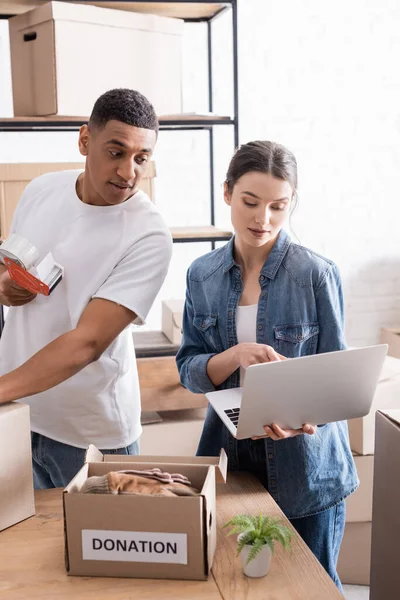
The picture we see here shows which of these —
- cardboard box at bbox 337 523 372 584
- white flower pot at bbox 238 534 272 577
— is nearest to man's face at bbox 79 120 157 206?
white flower pot at bbox 238 534 272 577

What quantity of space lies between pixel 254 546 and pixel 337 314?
61 cm

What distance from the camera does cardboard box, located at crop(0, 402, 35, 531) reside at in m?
1.26

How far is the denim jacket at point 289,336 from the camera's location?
1.56 metres

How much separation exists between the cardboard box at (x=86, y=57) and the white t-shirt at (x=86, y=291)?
2.99ft

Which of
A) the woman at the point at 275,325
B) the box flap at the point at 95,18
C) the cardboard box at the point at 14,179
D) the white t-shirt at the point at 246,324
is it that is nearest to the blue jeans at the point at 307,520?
the woman at the point at 275,325

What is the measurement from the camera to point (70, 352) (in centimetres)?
144

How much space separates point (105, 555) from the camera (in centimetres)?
113

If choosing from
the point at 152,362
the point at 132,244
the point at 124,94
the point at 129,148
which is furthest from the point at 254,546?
the point at 152,362

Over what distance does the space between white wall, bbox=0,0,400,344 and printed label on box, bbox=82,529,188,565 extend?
220cm

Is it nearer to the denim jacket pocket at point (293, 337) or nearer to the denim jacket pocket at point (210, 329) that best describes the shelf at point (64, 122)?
the denim jacket pocket at point (210, 329)

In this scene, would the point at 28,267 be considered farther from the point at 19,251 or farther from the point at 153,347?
the point at 153,347

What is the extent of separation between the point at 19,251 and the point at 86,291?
0.75 ft

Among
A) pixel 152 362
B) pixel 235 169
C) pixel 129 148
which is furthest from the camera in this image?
pixel 152 362

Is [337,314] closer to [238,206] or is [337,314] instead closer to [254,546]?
[238,206]
